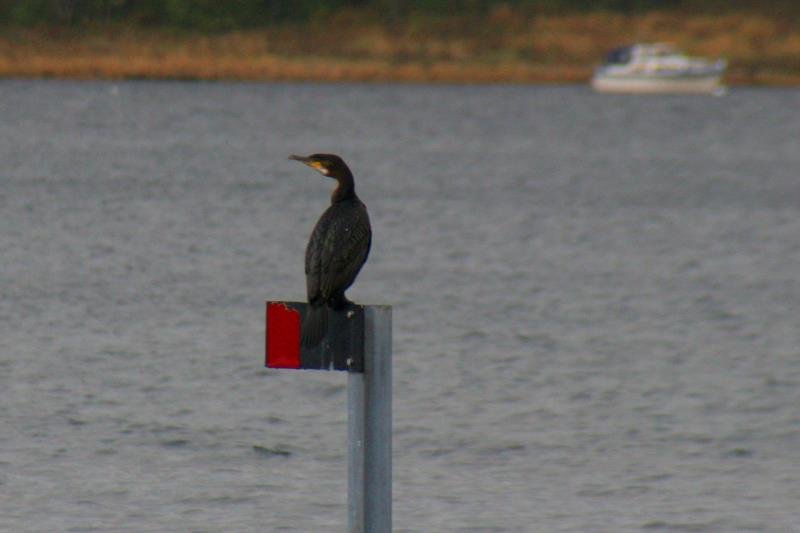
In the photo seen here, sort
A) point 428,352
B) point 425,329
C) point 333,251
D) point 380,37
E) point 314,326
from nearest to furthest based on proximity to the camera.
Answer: point 314,326 < point 333,251 < point 428,352 < point 425,329 < point 380,37

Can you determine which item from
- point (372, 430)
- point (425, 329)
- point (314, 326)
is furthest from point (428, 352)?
A: point (314, 326)

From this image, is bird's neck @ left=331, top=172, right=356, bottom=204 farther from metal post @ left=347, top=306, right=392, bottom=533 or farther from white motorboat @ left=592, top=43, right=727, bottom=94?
white motorboat @ left=592, top=43, right=727, bottom=94

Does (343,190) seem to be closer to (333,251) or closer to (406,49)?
(333,251)

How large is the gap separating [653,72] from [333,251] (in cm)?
8450

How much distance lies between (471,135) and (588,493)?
Answer: 57.7m

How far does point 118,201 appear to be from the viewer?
37531 millimetres

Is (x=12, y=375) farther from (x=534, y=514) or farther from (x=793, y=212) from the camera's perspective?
(x=793, y=212)

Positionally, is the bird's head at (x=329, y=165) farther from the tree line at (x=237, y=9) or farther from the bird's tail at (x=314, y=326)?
the tree line at (x=237, y=9)

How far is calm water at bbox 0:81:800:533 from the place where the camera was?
12.3 meters

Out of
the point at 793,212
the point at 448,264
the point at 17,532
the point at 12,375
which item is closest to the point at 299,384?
the point at 12,375

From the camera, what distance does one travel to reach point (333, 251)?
7984 millimetres

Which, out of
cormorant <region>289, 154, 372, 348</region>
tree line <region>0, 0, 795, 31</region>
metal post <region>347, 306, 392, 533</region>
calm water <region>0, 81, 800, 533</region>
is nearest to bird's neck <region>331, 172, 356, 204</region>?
cormorant <region>289, 154, 372, 348</region>

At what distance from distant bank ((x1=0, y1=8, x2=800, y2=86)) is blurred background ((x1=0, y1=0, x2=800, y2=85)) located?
0.07 m

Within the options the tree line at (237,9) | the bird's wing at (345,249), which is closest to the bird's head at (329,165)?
the bird's wing at (345,249)
